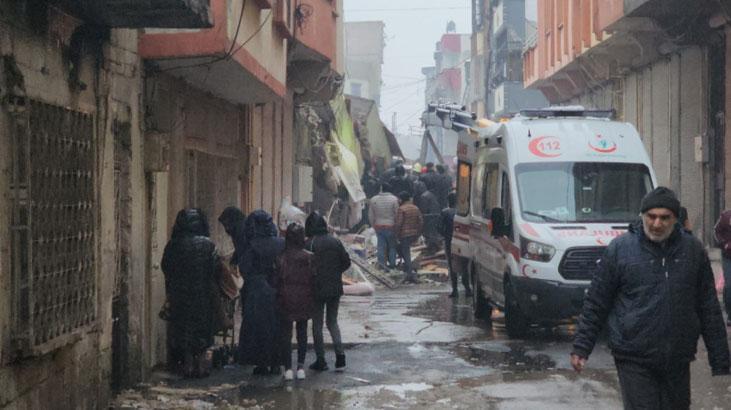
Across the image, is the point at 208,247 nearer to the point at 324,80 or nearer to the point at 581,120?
the point at 581,120

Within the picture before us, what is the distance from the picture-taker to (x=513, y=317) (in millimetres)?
14648

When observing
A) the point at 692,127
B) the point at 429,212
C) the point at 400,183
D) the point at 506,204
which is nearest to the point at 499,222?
the point at 506,204

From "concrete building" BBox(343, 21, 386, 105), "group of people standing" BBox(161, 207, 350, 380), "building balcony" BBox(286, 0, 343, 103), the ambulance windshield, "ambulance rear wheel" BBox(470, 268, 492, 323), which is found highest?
"concrete building" BBox(343, 21, 386, 105)

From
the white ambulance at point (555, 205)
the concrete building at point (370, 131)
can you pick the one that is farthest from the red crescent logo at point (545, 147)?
the concrete building at point (370, 131)

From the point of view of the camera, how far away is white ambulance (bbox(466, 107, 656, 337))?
13883 mm

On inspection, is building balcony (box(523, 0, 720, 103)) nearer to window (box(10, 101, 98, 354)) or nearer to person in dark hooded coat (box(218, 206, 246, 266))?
person in dark hooded coat (box(218, 206, 246, 266))

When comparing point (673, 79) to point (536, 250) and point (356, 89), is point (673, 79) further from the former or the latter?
point (356, 89)

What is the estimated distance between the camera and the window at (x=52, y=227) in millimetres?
7801

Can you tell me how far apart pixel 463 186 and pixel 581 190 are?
4.74 meters

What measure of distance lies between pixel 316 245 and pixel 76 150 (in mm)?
3834

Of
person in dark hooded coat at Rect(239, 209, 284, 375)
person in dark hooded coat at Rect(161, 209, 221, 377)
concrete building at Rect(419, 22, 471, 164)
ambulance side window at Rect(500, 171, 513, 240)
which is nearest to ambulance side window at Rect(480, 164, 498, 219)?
ambulance side window at Rect(500, 171, 513, 240)

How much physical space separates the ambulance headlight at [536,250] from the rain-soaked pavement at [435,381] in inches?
39.3

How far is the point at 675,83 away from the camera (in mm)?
22188

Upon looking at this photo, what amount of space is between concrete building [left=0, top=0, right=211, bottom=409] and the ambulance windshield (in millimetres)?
5025
